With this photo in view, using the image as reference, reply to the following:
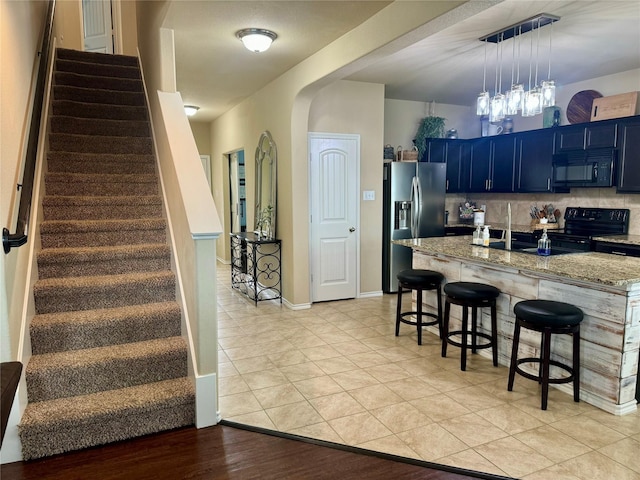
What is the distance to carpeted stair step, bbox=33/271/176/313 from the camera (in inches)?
110

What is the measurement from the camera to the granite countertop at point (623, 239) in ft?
14.2

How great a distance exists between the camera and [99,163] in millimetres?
3867

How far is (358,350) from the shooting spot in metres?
3.72

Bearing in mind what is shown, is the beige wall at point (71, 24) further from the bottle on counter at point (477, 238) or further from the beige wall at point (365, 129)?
the bottle on counter at point (477, 238)

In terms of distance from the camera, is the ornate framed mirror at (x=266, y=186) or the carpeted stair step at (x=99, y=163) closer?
the carpeted stair step at (x=99, y=163)

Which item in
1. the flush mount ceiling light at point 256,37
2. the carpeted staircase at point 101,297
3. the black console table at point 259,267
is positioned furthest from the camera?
the black console table at point 259,267

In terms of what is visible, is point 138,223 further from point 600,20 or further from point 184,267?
point 600,20

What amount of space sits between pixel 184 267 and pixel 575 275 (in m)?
2.43

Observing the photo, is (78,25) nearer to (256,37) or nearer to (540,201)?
(256,37)

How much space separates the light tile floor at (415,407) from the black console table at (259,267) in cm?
135

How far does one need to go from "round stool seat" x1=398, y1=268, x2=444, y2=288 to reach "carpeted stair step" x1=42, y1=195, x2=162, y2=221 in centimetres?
219

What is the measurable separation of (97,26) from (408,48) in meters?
5.64

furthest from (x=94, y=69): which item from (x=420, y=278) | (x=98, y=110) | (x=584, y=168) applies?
(x=584, y=168)

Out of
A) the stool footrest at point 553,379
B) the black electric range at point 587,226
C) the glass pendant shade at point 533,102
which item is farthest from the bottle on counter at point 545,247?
the black electric range at point 587,226
